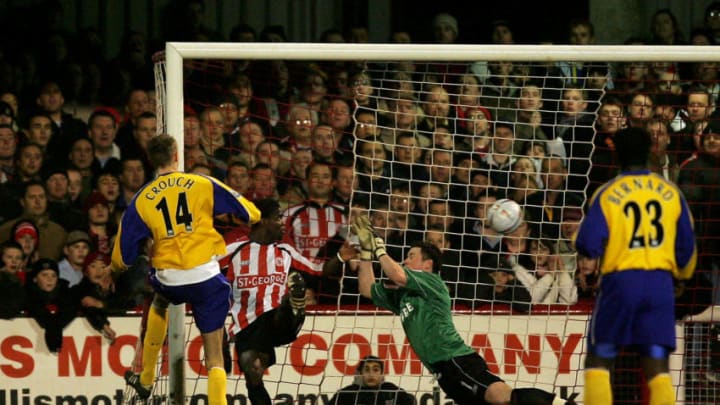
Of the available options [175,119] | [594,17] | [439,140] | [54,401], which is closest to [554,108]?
[439,140]

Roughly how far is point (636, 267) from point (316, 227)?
10.8 feet

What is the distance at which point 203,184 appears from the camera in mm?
7594

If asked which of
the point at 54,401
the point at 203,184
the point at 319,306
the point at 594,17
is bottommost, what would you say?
the point at 54,401

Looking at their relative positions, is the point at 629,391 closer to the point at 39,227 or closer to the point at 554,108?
the point at 554,108

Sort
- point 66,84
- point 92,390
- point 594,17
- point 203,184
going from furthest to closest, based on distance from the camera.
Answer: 1. point 594,17
2. point 66,84
3. point 92,390
4. point 203,184

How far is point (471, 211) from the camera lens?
970cm

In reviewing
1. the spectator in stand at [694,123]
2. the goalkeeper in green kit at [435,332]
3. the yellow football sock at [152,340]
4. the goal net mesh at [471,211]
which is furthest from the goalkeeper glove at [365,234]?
the spectator in stand at [694,123]

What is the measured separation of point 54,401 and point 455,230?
2.96m

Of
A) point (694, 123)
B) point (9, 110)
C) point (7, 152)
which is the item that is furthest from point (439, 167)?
point (9, 110)

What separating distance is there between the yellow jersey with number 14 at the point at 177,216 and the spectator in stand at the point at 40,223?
7.63 feet

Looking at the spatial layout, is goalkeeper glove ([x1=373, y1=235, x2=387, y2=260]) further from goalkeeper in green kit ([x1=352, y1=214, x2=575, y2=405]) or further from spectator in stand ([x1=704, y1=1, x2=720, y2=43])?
spectator in stand ([x1=704, y1=1, x2=720, y2=43])

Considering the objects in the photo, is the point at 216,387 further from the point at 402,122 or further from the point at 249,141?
the point at 402,122

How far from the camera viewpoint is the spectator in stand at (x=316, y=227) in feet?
31.5

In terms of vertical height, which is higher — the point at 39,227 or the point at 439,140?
the point at 439,140
